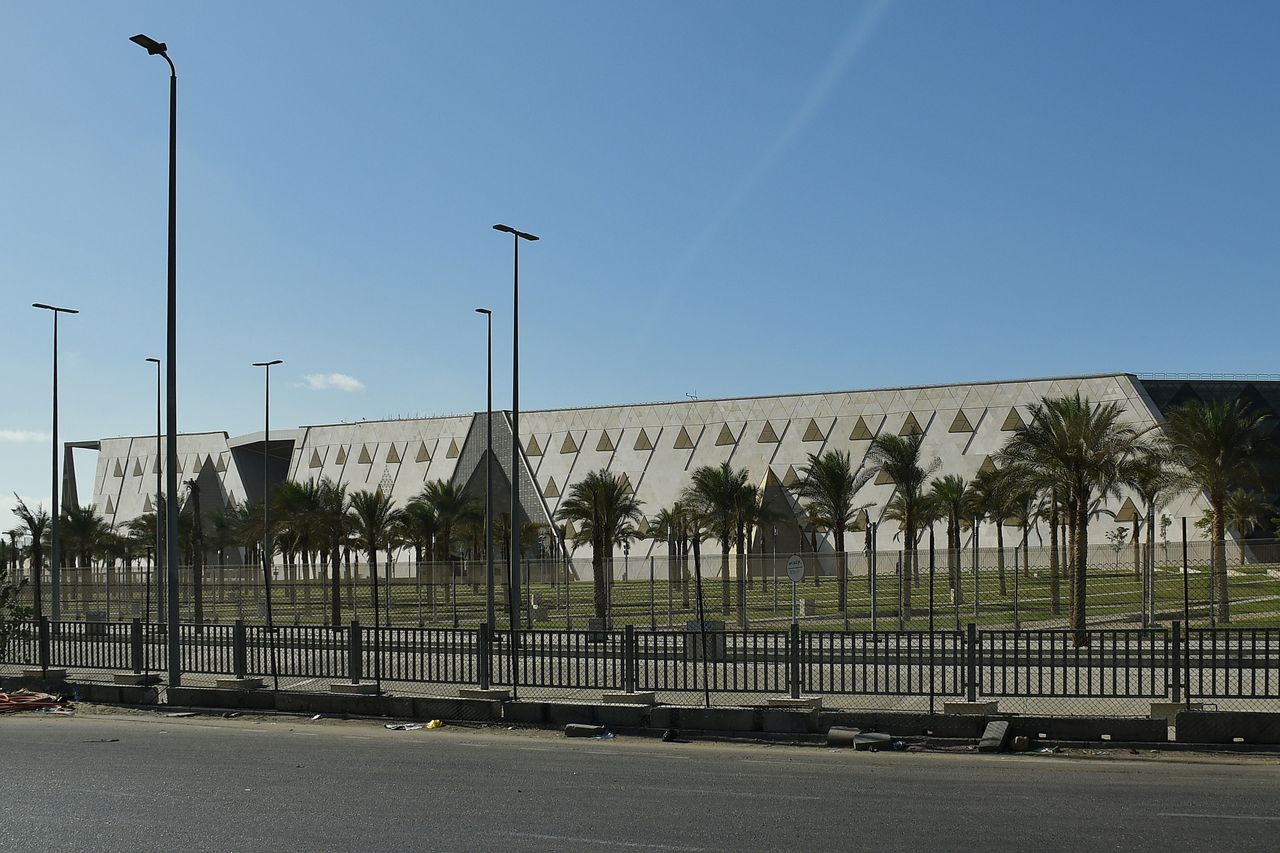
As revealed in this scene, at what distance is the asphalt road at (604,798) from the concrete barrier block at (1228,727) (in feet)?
2.80

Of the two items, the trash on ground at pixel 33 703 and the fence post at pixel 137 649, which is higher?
the fence post at pixel 137 649

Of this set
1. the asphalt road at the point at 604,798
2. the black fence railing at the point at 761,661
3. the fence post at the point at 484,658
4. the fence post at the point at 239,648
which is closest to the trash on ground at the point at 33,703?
the black fence railing at the point at 761,661

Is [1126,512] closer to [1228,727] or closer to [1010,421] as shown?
[1010,421]

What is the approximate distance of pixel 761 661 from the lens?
2045cm

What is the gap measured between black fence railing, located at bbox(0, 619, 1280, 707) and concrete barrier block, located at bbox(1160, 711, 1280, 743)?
2.57 feet

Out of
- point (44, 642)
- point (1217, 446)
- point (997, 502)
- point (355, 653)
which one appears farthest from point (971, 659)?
point (1217, 446)

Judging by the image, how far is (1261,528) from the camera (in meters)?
67.8

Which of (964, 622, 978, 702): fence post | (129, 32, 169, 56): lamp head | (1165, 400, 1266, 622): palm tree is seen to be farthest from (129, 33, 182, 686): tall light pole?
(1165, 400, 1266, 622): palm tree

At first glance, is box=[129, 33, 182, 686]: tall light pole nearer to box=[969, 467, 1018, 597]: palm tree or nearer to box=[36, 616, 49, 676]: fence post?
box=[36, 616, 49, 676]: fence post

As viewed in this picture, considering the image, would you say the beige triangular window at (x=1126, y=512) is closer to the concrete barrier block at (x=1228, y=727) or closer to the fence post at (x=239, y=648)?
the fence post at (x=239, y=648)

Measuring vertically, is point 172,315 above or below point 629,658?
above

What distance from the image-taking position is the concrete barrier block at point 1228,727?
13.2 meters

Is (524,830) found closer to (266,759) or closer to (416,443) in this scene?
(266,759)

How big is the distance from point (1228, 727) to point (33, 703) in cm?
1705
